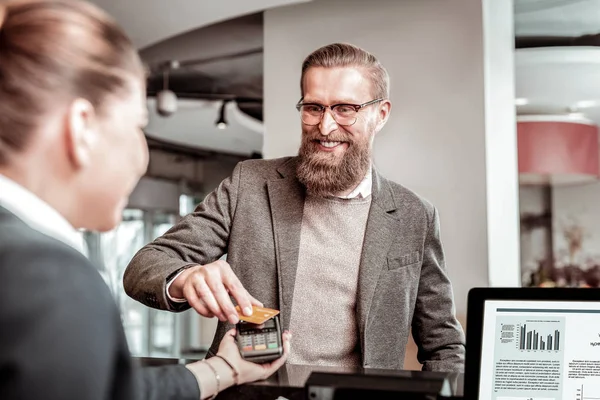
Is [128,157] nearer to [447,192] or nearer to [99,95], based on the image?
[99,95]

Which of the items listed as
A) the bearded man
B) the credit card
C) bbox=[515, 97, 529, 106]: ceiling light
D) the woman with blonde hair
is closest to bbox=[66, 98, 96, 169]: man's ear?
the woman with blonde hair

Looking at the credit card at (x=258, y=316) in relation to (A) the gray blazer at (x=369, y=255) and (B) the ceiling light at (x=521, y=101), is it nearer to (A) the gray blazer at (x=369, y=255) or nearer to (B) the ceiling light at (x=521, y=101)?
(A) the gray blazer at (x=369, y=255)

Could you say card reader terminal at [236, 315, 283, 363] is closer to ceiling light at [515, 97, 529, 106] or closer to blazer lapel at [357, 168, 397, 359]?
blazer lapel at [357, 168, 397, 359]

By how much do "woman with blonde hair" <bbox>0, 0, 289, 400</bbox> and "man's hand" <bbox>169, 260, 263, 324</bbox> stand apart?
38 centimetres

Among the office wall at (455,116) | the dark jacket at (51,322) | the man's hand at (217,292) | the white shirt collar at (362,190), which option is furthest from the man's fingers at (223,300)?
the office wall at (455,116)

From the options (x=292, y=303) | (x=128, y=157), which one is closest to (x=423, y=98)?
(x=292, y=303)

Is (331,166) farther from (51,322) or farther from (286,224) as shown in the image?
(51,322)

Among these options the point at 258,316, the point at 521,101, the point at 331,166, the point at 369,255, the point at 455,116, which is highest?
the point at 521,101

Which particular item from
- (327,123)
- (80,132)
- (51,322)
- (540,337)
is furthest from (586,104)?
(51,322)

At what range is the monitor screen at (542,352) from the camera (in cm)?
106

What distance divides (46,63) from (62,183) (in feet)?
0.39

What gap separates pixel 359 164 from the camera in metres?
1.86

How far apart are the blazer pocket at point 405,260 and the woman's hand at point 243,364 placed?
64 centimetres

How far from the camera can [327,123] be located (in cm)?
181
